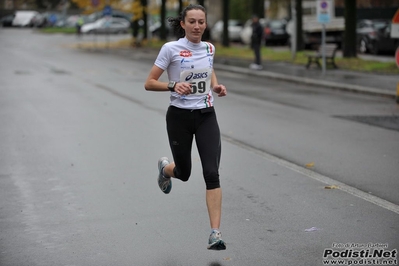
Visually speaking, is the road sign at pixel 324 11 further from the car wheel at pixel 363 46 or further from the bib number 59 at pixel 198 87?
the bib number 59 at pixel 198 87

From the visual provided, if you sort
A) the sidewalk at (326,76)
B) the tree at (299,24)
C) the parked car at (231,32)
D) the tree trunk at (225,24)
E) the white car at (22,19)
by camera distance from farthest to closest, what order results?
1. the white car at (22,19)
2. the parked car at (231,32)
3. the tree trunk at (225,24)
4. the tree at (299,24)
5. the sidewalk at (326,76)

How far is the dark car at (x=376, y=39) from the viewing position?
35062mm

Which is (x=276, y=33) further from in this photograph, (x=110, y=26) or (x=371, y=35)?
(x=110, y=26)

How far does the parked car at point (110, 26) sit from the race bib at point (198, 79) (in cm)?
6842

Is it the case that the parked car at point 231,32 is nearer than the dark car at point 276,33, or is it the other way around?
the dark car at point 276,33

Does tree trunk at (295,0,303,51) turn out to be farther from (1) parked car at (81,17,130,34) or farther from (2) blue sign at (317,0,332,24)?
(1) parked car at (81,17,130,34)

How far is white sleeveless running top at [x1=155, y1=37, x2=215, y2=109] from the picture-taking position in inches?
254

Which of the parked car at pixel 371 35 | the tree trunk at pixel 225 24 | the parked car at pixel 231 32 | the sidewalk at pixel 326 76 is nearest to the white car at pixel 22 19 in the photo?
the parked car at pixel 231 32

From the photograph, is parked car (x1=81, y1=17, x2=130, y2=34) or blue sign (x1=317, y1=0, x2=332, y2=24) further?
parked car (x1=81, y1=17, x2=130, y2=34)

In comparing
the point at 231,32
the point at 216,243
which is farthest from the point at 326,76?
the point at 231,32

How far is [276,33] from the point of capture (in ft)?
166

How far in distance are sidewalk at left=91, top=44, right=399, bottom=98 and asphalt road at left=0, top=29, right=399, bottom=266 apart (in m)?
3.71

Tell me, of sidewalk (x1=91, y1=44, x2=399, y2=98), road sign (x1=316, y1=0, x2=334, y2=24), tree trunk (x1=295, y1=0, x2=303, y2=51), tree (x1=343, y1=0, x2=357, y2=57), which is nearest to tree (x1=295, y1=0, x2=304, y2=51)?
tree trunk (x1=295, y1=0, x2=303, y2=51)

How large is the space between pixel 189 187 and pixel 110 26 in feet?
230
